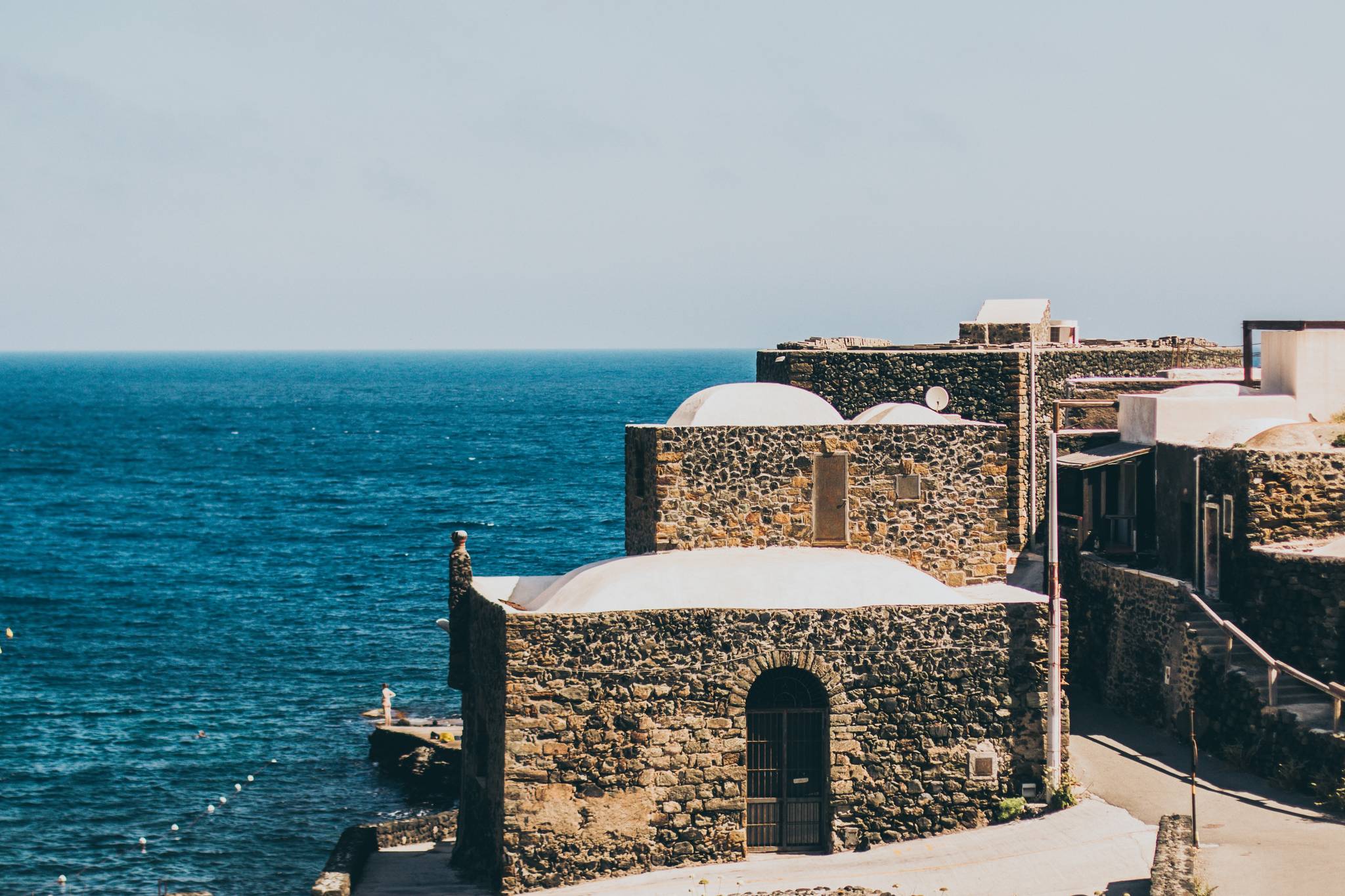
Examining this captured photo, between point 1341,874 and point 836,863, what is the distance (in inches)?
289

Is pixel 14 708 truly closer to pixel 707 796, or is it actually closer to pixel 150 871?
pixel 150 871

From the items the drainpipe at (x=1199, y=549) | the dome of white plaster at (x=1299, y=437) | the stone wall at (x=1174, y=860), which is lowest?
the stone wall at (x=1174, y=860)

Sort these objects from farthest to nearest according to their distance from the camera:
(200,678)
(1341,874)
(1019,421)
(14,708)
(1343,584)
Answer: (200,678) → (14,708) → (1019,421) → (1343,584) → (1341,874)

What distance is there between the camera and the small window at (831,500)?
30.1 m

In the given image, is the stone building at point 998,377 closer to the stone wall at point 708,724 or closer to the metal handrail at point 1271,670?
the metal handrail at point 1271,670

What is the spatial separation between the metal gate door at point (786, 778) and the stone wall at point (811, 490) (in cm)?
386

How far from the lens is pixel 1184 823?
969 inches

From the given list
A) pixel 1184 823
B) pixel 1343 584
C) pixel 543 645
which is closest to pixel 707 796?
pixel 543 645

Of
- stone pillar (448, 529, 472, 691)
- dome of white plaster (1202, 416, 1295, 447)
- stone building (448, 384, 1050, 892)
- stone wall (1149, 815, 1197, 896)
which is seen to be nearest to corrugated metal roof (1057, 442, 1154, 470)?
dome of white plaster (1202, 416, 1295, 447)

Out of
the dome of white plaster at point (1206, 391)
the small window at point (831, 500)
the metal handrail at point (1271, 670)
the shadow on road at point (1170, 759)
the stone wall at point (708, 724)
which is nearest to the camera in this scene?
the stone wall at point (708, 724)

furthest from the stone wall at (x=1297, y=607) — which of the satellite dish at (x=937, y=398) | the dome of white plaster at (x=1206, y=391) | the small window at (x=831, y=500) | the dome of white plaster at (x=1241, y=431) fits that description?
the satellite dish at (x=937, y=398)

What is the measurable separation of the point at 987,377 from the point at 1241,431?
9.52 metres

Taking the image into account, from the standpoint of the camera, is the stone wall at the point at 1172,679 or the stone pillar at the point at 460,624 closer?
the stone wall at the point at 1172,679

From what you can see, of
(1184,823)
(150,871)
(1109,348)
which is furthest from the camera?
(1109,348)
